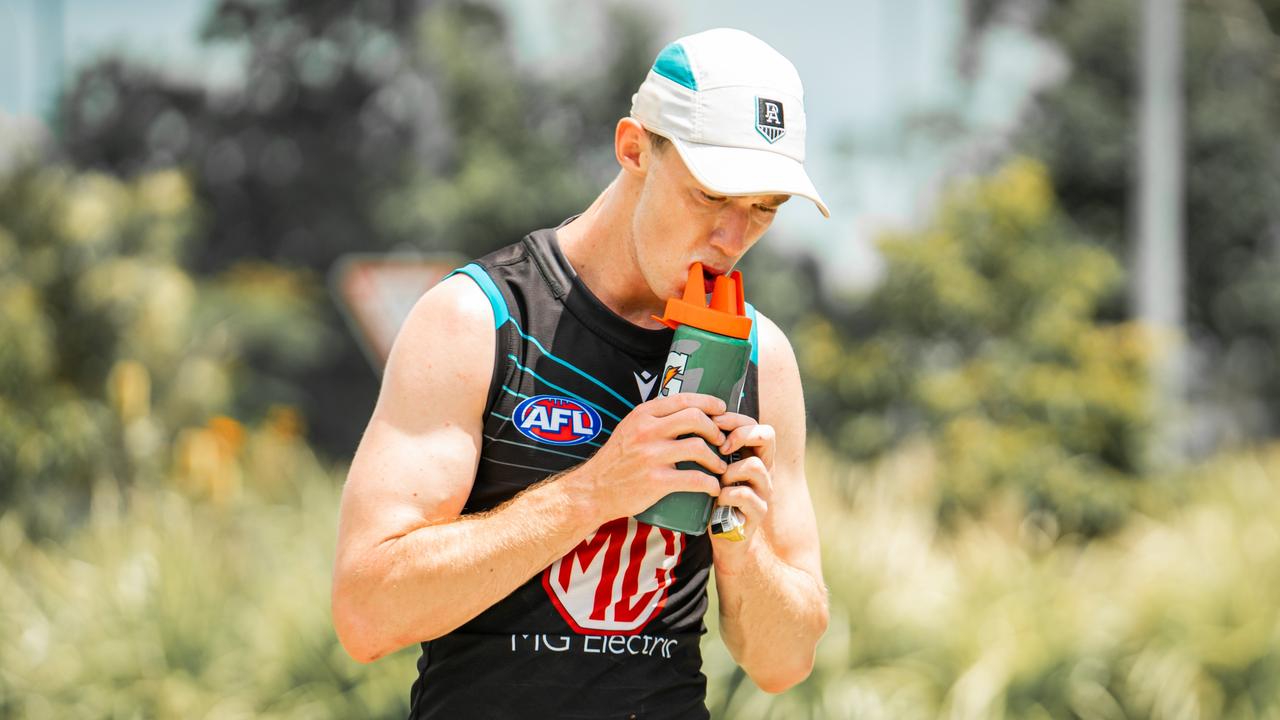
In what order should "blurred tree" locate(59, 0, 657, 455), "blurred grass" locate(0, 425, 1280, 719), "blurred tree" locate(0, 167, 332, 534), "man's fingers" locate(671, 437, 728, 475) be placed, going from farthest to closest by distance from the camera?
1. "blurred tree" locate(59, 0, 657, 455)
2. "blurred tree" locate(0, 167, 332, 534)
3. "blurred grass" locate(0, 425, 1280, 719)
4. "man's fingers" locate(671, 437, 728, 475)

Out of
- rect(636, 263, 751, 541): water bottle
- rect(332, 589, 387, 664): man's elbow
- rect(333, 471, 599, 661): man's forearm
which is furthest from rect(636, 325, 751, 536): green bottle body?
rect(332, 589, 387, 664): man's elbow

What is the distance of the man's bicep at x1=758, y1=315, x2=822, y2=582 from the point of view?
2.34 m

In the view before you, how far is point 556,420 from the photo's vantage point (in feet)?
6.91

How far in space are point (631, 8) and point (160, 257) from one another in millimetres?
5336

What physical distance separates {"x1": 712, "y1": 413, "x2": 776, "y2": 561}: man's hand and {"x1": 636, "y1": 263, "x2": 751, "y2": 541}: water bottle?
3 cm

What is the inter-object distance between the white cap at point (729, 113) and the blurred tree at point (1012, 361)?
23.0 feet

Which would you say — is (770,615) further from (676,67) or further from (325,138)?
(325,138)

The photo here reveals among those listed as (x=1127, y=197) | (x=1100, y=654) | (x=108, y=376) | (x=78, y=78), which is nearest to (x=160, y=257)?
(x=108, y=376)

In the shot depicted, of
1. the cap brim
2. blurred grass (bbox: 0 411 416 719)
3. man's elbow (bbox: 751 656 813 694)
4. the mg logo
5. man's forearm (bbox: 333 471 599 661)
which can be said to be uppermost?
the cap brim

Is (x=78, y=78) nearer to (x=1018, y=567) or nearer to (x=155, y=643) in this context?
(x=155, y=643)

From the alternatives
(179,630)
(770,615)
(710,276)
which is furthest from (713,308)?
(179,630)

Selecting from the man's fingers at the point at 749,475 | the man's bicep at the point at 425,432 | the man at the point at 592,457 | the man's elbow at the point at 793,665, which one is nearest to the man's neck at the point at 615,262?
the man at the point at 592,457

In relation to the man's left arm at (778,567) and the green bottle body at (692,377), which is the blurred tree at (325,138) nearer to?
the man's left arm at (778,567)

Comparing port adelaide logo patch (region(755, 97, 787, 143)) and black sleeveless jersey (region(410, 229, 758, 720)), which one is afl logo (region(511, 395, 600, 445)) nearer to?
black sleeveless jersey (region(410, 229, 758, 720))
